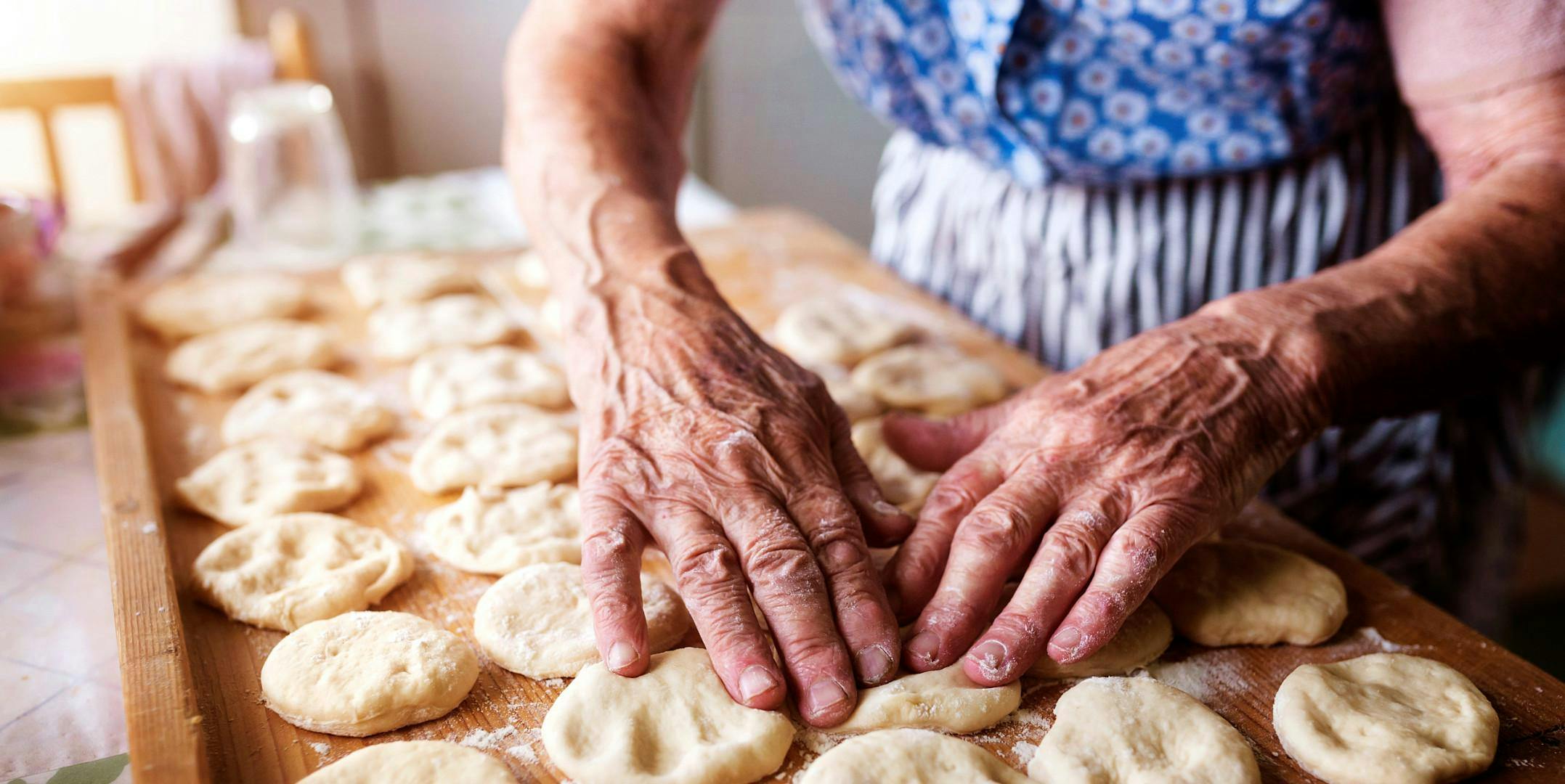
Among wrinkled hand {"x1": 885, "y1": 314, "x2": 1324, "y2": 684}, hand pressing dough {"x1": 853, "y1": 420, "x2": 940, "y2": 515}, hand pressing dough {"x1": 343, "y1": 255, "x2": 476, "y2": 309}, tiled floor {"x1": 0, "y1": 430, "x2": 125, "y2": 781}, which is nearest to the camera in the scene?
wrinkled hand {"x1": 885, "y1": 314, "x2": 1324, "y2": 684}

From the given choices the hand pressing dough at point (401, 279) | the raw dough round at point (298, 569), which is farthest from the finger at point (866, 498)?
the hand pressing dough at point (401, 279)

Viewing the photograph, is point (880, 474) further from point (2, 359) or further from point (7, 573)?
point (2, 359)

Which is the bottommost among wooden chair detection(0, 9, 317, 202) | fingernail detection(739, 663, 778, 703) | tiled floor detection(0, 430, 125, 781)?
tiled floor detection(0, 430, 125, 781)

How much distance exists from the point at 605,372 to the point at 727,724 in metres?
0.50

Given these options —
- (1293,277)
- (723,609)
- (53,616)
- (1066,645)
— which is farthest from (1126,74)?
(53,616)

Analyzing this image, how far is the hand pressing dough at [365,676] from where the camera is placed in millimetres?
1146

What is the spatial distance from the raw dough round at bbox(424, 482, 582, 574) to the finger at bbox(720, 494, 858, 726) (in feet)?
1.06

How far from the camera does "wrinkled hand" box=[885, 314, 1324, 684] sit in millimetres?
1159

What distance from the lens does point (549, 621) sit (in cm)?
129

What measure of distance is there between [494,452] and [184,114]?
2.48 metres

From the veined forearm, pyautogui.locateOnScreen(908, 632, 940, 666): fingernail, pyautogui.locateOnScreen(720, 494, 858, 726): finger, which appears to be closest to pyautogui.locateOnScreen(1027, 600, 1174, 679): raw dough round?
pyautogui.locateOnScreen(908, 632, 940, 666): fingernail

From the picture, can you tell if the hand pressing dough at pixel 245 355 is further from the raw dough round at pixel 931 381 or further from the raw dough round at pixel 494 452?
the raw dough round at pixel 931 381

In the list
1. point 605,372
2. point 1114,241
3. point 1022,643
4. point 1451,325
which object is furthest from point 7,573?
point 1451,325

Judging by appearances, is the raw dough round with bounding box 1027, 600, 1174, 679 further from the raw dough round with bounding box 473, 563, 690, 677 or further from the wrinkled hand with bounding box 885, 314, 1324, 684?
the raw dough round with bounding box 473, 563, 690, 677
